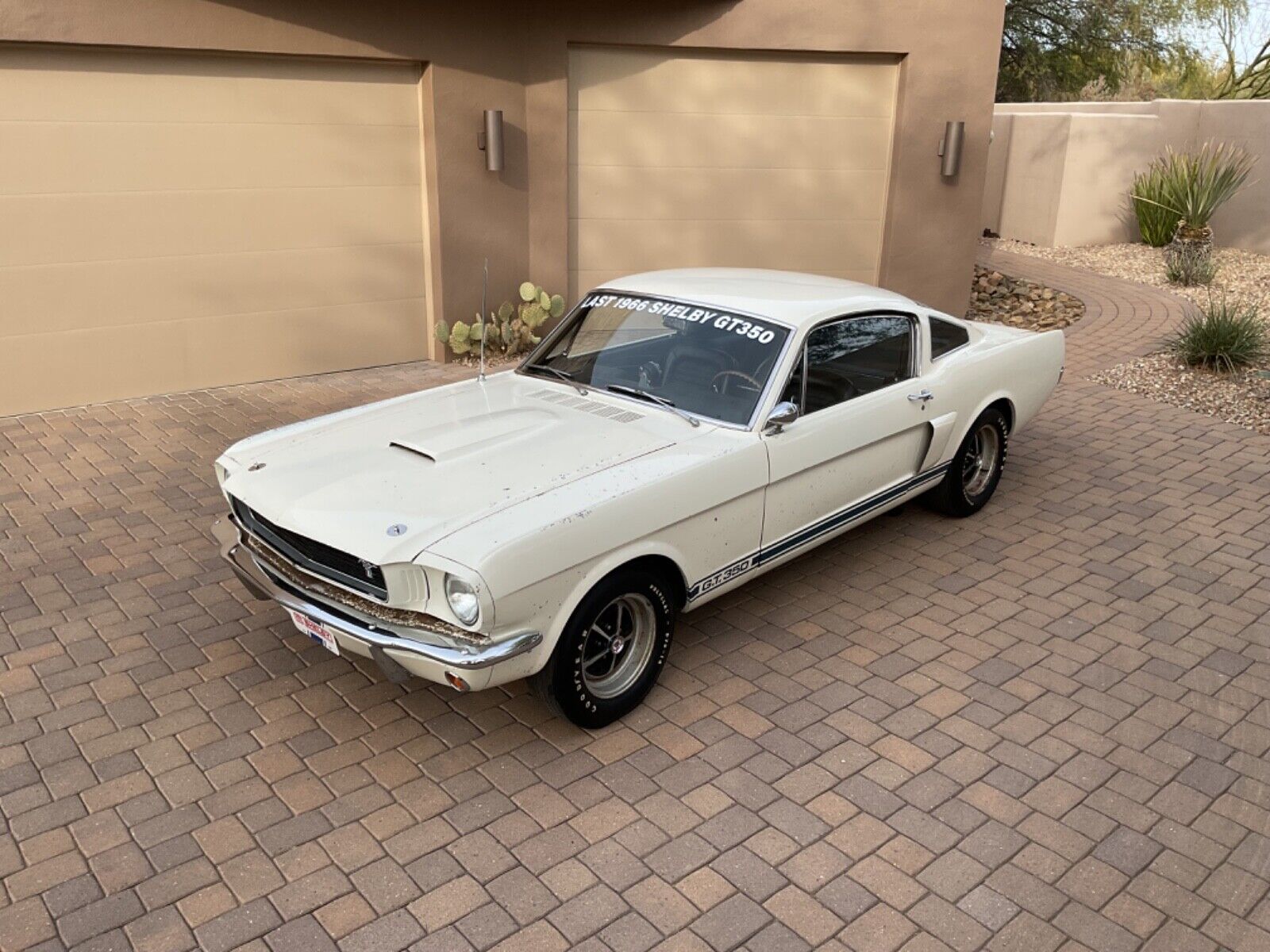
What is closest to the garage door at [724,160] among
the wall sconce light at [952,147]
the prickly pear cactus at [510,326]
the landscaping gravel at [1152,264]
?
the wall sconce light at [952,147]

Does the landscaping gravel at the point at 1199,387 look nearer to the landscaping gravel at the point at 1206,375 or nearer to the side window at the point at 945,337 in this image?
the landscaping gravel at the point at 1206,375

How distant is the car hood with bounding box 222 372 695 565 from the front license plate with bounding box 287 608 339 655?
1.12 ft

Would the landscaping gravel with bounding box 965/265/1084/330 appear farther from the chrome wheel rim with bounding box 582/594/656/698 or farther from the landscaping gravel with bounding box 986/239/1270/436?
the chrome wheel rim with bounding box 582/594/656/698

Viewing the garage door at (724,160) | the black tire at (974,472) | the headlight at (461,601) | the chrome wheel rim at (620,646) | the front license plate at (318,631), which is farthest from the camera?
the garage door at (724,160)

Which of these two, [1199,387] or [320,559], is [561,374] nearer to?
[320,559]

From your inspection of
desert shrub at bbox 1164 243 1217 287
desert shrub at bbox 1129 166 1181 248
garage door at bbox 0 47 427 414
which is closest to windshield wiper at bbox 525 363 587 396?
garage door at bbox 0 47 427 414

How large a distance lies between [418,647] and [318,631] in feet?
1.74

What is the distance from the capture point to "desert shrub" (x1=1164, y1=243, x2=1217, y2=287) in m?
13.1

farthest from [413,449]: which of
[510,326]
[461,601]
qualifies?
[510,326]

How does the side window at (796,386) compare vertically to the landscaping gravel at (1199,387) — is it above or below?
above

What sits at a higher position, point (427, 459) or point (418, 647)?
point (427, 459)

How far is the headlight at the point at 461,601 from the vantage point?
12.0ft

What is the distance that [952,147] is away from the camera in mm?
10570

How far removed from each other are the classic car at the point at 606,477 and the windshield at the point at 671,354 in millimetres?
11
